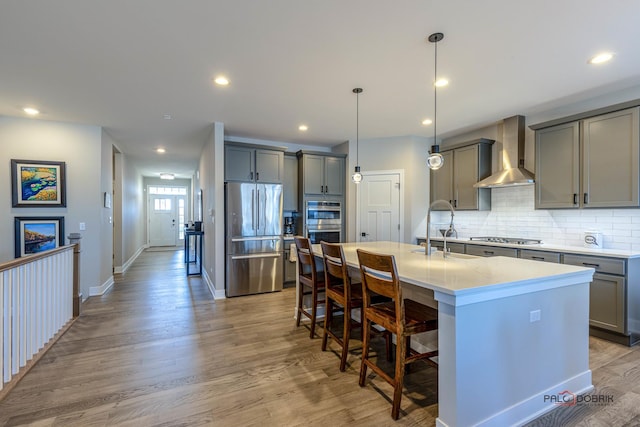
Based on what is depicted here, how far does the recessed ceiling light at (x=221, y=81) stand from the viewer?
9.76ft

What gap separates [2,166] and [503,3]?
235 inches

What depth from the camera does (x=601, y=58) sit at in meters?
2.60

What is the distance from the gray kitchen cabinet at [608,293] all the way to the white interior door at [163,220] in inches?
453

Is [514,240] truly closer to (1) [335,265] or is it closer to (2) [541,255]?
(2) [541,255]

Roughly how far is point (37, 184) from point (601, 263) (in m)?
7.01

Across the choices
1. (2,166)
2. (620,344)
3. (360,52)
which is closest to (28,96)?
(2,166)

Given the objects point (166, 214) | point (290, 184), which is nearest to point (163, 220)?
point (166, 214)

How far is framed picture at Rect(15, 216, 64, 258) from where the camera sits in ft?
13.5

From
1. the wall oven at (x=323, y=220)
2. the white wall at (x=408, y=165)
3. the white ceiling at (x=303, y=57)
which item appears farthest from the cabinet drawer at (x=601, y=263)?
the wall oven at (x=323, y=220)

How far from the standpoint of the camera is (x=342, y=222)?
5668 mm

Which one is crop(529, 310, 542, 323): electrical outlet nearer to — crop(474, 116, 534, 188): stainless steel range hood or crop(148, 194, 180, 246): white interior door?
crop(474, 116, 534, 188): stainless steel range hood

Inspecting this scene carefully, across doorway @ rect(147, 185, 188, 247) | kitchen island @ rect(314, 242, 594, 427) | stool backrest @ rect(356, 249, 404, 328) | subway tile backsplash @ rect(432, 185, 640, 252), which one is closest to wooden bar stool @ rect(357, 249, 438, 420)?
stool backrest @ rect(356, 249, 404, 328)

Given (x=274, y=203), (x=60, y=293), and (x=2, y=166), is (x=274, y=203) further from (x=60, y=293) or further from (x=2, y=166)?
(x=2, y=166)

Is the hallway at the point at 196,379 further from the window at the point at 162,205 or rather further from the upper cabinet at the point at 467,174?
the window at the point at 162,205
